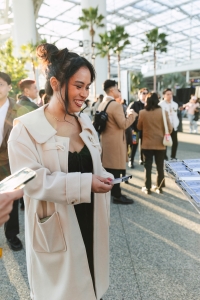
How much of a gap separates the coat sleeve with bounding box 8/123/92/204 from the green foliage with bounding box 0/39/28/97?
23634 mm

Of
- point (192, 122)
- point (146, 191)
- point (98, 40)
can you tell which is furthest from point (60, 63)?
point (98, 40)

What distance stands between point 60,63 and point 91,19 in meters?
21.1

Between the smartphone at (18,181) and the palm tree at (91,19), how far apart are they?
20.9m

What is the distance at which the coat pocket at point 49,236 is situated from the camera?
4.00 feet

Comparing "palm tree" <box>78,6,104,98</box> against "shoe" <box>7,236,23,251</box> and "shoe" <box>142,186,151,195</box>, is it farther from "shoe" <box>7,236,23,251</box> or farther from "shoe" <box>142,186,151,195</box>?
"shoe" <box>7,236,23,251</box>

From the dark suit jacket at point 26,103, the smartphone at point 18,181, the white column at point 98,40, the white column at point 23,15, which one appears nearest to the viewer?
the smartphone at point 18,181

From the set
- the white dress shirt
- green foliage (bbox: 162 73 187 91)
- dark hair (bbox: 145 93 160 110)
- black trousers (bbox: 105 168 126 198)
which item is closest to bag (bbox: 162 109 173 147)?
dark hair (bbox: 145 93 160 110)

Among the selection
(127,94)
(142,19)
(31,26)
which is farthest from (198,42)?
(127,94)

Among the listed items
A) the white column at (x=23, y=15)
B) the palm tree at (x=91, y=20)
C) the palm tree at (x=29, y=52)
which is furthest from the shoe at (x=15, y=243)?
the white column at (x=23, y=15)

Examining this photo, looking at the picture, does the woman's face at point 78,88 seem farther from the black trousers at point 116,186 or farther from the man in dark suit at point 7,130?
the black trousers at point 116,186

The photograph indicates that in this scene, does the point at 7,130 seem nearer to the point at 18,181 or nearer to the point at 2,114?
the point at 2,114

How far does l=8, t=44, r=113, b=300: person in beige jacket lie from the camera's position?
1.18m

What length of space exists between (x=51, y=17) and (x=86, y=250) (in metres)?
33.0

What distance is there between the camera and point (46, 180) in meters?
1.16
